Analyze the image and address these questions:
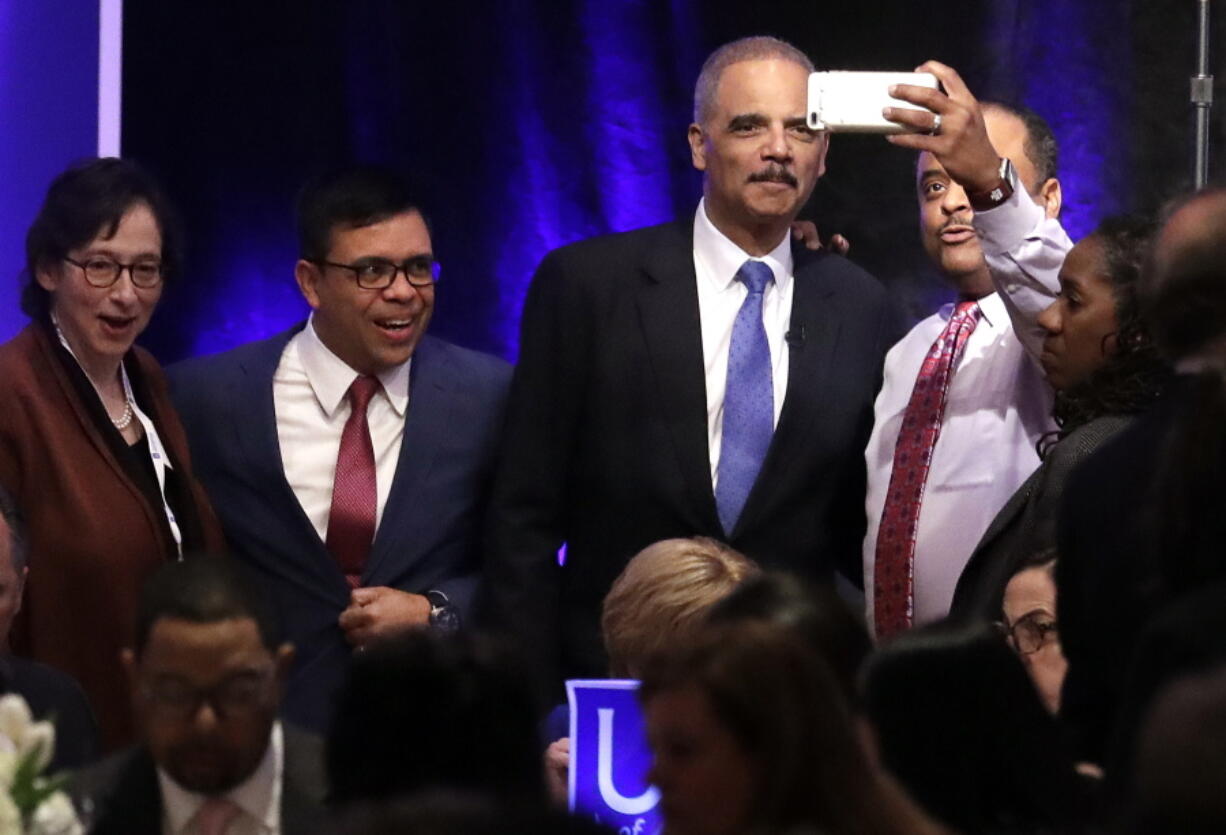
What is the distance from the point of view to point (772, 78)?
3920 millimetres

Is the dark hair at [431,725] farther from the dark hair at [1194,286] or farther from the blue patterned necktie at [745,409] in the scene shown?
the blue patterned necktie at [745,409]

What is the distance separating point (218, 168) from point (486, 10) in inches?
27.5

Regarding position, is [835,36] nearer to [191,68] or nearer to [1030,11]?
[1030,11]

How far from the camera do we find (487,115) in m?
5.02

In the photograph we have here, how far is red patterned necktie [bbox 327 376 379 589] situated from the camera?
3838mm

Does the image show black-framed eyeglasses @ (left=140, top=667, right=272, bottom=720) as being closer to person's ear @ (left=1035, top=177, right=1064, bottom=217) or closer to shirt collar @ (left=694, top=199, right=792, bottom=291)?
shirt collar @ (left=694, top=199, right=792, bottom=291)

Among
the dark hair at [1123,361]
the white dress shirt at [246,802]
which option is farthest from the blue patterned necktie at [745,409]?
the white dress shirt at [246,802]

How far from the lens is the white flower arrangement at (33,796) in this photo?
2158 millimetres

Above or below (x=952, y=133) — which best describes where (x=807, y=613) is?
below

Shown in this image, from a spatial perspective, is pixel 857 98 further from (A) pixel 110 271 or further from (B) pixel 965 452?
(A) pixel 110 271

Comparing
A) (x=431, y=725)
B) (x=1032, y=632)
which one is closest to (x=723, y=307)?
(x=1032, y=632)

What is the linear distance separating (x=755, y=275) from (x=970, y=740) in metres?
1.77

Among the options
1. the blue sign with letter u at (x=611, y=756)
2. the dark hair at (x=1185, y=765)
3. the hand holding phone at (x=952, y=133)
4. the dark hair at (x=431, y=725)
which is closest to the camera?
the dark hair at (x=1185, y=765)

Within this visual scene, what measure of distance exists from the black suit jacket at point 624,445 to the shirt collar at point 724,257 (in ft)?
0.11
